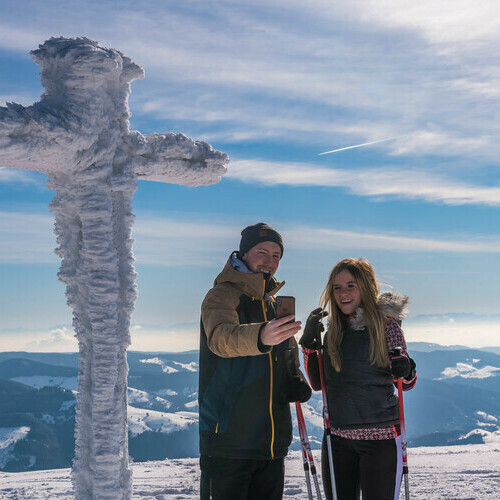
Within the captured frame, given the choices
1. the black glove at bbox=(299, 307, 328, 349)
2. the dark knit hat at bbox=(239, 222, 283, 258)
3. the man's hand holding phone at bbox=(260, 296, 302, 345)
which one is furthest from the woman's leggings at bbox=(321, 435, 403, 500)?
the dark knit hat at bbox=(239, 222, 283, 258)

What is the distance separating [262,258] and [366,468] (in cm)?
138

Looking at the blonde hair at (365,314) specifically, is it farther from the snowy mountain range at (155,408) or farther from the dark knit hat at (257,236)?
the snowy mountain range at (155,408)

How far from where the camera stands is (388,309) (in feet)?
12.1

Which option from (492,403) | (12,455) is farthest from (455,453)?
(492,403)

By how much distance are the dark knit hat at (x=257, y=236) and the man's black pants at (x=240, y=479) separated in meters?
1.19

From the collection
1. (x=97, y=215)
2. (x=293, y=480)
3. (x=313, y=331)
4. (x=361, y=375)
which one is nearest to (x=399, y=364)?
(x=361, y=375)

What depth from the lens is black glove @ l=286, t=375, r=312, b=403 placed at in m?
3.40

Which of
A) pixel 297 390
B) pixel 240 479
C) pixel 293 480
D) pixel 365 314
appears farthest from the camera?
pixel 293 480

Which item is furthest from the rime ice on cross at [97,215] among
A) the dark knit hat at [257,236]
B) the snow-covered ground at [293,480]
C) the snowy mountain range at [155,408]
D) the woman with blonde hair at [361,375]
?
the snowy mountain range at [155,408]

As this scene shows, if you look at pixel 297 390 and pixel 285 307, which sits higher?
pixel 285 307

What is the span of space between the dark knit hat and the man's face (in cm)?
2

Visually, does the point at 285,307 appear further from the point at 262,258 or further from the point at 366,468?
the point at 366,468

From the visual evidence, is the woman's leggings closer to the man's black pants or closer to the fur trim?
the man's black pants

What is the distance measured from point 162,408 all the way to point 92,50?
72828 mm
